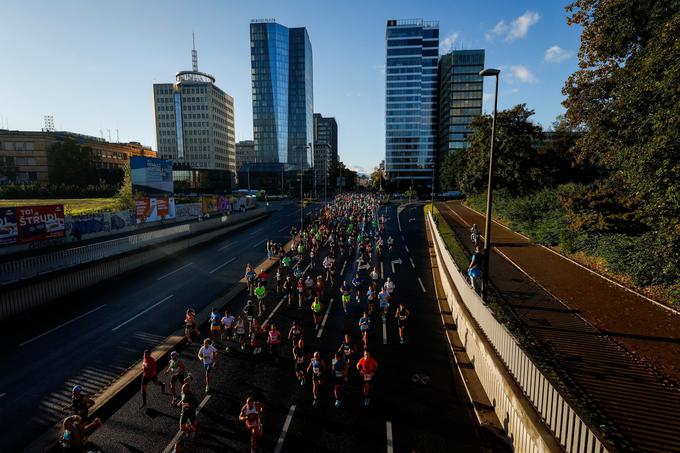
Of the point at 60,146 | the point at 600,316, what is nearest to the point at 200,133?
the point at 60,146

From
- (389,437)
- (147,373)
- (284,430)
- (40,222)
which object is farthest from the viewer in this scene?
(40,222)

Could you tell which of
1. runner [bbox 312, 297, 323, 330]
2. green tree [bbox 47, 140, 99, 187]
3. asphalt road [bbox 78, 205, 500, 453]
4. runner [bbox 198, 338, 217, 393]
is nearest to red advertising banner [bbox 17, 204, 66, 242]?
asphalt road [bbox 78, 205, 500, 453]

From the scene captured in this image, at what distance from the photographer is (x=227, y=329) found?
1382 centimetres

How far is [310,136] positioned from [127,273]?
15315 centimetres

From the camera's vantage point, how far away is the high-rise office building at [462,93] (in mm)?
123438

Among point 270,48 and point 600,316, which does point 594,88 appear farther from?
point 270,48

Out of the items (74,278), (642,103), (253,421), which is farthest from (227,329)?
(642,103)

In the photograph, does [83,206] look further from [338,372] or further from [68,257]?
[338,372]

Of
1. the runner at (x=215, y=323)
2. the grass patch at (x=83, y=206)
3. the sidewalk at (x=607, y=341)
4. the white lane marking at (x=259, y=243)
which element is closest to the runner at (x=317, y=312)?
the runner at (x=215, y=323)

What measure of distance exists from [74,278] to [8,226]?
25.0ft

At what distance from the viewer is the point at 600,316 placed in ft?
43.4

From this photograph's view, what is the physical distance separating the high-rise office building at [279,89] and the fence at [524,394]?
136574 mm

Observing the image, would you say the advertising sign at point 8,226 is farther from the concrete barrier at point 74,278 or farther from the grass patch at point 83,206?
the grass patch at point 83,206

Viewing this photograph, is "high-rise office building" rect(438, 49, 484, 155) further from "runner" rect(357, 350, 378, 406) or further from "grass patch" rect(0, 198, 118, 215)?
"runner" rect(357, 350, 378, 406)
